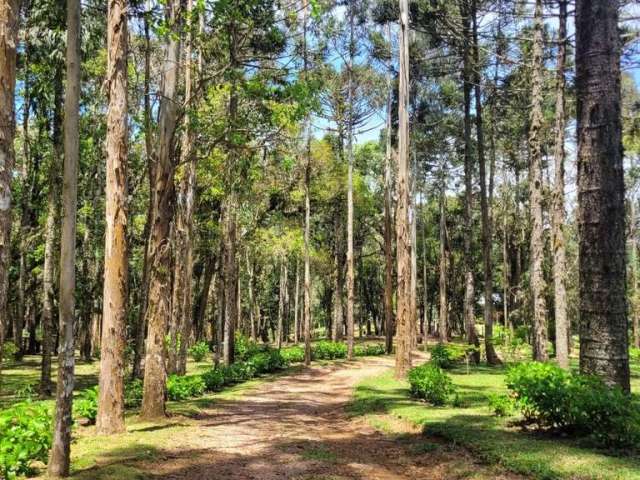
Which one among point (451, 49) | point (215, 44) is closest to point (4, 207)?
point (215, 44)

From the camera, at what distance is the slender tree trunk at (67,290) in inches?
223

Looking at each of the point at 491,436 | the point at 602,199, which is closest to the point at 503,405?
the point at 491,436

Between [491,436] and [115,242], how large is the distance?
253 inches

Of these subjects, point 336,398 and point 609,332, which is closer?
point 609,332

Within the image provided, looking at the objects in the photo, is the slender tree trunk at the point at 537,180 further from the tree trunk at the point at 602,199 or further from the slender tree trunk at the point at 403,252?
the tree trunk at the point at 602,199

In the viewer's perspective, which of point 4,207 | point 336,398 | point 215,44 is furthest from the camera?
point 336,398

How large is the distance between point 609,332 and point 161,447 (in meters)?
6.25

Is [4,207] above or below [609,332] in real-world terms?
above

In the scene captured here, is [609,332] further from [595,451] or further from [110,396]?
[110,396]

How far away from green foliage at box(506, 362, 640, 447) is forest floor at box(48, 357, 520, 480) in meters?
1.20

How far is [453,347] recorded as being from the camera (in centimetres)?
2084

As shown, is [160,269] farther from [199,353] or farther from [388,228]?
[388,228]

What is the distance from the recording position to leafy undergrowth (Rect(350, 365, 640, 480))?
5504 millimetres

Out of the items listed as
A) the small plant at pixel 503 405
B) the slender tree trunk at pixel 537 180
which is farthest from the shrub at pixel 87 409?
the slender tree trunk at pixel 537 180
